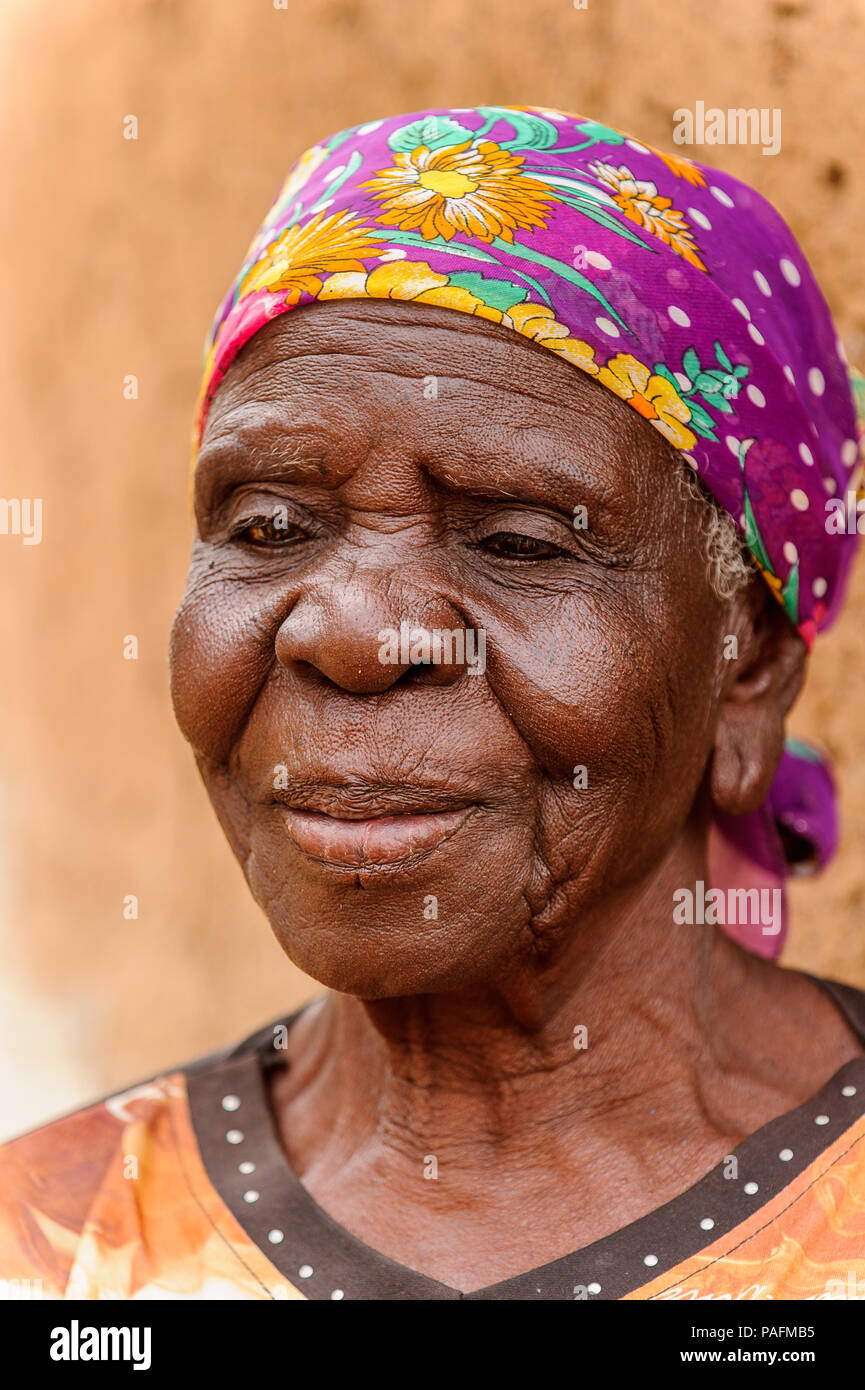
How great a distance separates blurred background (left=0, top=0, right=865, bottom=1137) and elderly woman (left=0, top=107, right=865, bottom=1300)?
142 cm

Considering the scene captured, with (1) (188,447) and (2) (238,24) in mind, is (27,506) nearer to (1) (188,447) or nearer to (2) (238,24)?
(1) (188,447)

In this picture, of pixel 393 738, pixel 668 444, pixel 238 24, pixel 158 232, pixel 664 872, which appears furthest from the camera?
pixel 158 232

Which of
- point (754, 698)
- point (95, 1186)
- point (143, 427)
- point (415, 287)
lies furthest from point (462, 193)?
point (143, 427)

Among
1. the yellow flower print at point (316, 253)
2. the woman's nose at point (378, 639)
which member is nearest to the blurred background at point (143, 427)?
A: the yellow flower print at point (316, 253)

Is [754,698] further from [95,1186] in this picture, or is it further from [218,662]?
[95,1186]

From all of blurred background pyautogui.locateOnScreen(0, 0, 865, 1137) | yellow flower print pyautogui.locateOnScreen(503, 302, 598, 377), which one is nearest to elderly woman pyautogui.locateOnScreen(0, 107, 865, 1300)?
yellow flower print pyautogui.locateOnScreen(503, 302, 598, 377)

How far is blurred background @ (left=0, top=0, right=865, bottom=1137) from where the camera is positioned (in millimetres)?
3971

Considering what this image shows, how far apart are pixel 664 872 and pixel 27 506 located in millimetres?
2889

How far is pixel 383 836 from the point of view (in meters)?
2.22

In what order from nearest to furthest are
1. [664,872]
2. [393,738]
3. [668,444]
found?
[393,738]
[668,444]
[664,872]

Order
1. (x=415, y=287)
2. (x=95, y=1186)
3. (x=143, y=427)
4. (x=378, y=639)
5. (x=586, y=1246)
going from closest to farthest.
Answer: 1. (x=378, y=639)
2. (x=415, y=287)
3. (x=586, y=1246)
4. (x=95, y=1186)
5. (x=143, y=427)

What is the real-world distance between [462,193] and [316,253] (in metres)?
0.22
